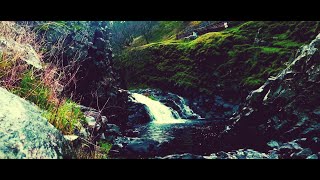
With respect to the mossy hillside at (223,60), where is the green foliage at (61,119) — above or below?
below

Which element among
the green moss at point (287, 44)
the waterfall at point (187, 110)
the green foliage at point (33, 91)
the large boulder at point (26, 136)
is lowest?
the large boulder at point (26, 136)

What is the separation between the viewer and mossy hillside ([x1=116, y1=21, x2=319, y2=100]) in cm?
3111

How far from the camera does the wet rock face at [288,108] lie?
15.2 meters

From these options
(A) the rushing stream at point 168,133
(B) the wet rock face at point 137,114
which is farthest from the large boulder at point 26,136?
(B) the wet rock face at point 137,114

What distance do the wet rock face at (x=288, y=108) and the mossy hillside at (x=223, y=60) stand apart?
11943 millimetres

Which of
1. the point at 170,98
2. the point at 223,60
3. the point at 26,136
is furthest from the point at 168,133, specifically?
the point at 223,60

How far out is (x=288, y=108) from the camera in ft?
54.1

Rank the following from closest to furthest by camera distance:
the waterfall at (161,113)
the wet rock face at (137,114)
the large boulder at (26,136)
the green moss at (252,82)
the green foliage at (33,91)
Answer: the large boulder at (26,136), the green foliage at (33,91), the wet rock face at (137,114), the waterfall at (161,113), the green moss at (252,82)

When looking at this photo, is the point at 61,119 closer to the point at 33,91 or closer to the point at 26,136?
the point at 33,91

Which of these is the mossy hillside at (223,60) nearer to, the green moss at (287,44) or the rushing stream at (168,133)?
the green moss at (287,44)

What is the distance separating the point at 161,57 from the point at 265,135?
90.6ft

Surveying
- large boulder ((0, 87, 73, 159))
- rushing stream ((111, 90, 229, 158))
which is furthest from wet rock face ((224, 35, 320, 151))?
large boulder ((0, 87, 73, 159))

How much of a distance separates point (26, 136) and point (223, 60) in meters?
32.0
